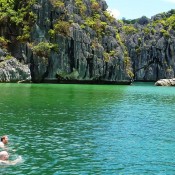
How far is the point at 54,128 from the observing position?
28.8 m

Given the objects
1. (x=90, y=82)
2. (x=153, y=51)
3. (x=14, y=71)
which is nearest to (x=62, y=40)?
(x=90, y=82)

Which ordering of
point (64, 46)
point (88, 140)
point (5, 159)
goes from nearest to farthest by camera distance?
point (5, 159) < point (88, 140) < point (64, 46)

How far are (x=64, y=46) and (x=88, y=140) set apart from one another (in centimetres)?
7494

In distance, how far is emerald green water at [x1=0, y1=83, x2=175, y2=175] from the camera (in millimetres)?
18922

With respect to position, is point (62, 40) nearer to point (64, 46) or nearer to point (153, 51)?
point (64, 46)

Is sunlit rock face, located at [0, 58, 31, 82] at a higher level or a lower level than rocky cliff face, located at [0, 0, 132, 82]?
lower

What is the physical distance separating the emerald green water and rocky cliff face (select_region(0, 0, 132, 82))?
5534 cm

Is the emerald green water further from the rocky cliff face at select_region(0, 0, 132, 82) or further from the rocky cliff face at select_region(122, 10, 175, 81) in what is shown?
the rocky cliff face at select_region(122, 10, 175, 81)

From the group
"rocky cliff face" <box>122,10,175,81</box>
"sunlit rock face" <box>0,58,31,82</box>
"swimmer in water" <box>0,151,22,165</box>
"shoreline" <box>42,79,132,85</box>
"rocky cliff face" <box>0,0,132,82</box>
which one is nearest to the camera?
"swimmer in water" <box>0,151,22,165</box>

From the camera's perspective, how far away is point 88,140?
25.0 m

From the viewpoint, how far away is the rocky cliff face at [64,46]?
95.9 m

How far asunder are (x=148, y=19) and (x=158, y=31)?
73.1ft

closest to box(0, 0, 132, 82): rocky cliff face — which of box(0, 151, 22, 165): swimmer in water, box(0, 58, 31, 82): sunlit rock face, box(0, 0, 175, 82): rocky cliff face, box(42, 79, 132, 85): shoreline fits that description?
box(0, 0, 175, 82): rocky cliff face

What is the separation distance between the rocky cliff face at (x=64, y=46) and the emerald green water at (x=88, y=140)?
182 ft
